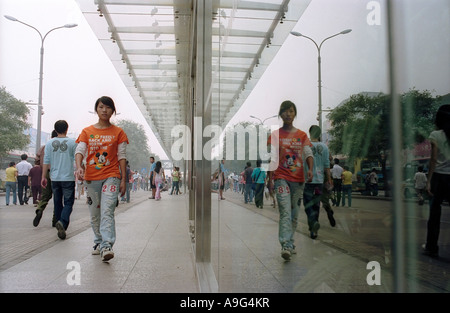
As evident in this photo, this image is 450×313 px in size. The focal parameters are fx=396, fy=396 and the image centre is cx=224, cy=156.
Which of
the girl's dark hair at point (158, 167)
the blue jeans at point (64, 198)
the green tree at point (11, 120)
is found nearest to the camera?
the blue jeans at point (64, 198)

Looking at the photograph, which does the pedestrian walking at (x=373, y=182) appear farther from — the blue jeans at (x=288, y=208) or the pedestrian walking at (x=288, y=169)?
the blue jeans at (x=288, y=208)

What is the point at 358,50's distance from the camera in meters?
0.96

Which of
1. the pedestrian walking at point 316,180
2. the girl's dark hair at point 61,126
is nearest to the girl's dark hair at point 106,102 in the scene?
the girl's dark hair at point 61,126

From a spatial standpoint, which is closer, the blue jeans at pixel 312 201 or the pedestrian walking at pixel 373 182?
the pedestrian walking at pixel 373 182

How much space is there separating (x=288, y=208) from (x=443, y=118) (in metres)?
0.82

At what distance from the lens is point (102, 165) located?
4395mm

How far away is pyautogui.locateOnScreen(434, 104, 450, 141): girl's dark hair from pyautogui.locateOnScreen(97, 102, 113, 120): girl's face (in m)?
4.16

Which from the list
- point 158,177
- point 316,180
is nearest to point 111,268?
point 316,180

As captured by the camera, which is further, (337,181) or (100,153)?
(100,153)

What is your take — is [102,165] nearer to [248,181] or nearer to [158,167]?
[248,181]

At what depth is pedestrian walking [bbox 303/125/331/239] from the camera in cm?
106

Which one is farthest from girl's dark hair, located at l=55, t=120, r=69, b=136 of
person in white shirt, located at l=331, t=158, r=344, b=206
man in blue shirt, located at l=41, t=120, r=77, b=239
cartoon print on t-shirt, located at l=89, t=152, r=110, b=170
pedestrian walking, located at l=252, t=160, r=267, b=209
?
person in white shirt, located at l=331, t=158, r=344, b=206

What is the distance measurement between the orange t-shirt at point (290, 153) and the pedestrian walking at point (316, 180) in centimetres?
8

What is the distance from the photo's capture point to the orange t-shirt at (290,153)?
1325 mm
